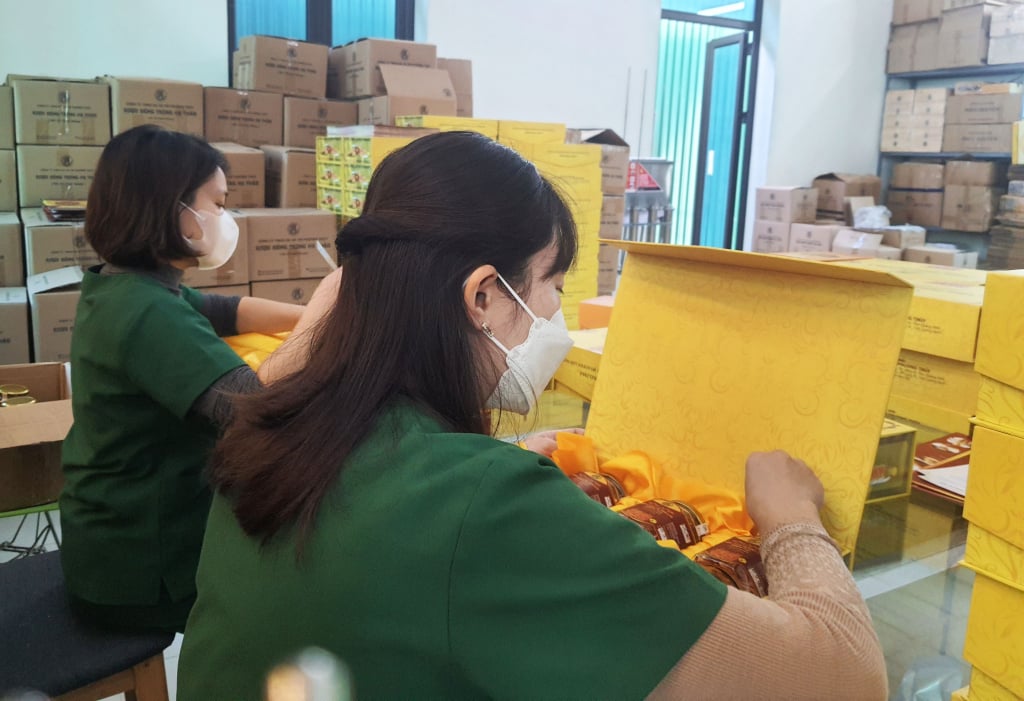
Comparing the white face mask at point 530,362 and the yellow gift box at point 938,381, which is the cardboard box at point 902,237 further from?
the white face mask at point 530,362

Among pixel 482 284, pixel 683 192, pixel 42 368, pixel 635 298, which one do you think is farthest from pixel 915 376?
pixel 683 192

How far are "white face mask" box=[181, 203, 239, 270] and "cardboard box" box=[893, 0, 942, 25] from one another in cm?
541

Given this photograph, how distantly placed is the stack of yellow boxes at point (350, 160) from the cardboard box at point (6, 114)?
43.4 inches

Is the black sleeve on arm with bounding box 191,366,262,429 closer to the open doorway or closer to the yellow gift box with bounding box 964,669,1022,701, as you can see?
the yellow gift box with bounding box 964,669,1022,701

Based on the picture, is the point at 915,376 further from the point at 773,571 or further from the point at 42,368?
the point at 42,368

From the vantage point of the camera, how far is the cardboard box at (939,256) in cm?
470

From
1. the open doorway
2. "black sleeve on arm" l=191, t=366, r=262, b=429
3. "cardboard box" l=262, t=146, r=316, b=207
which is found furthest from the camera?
the open doorway

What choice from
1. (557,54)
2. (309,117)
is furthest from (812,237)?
(309,117)

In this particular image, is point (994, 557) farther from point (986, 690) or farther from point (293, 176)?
point (293, 176)

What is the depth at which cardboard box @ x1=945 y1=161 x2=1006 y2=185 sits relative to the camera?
5148 millimetres

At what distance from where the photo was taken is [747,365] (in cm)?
111

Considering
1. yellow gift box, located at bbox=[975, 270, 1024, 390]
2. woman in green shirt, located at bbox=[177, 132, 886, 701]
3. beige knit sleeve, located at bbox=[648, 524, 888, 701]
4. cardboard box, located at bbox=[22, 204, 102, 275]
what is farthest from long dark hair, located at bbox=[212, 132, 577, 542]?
cardboard box, located at bbox=[22, 204, 102, 275]

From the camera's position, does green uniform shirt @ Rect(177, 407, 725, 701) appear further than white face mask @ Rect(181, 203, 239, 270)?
No

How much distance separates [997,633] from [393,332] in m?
0.73
